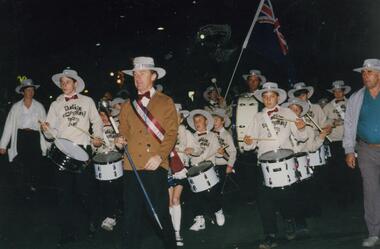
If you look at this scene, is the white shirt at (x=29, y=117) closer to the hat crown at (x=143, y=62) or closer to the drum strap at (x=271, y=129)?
the drum strap at (x=271, y=129)

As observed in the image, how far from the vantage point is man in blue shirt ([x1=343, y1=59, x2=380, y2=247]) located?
7328 millimetres

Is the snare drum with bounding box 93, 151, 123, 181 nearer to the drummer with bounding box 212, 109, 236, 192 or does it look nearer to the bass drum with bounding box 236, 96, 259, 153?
the drummer with bounding box 212, 109, 236, 192

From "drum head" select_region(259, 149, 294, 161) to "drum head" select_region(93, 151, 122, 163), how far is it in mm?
2506

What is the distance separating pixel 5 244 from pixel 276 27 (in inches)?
317

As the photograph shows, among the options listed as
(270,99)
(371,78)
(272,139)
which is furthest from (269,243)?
(371,78)

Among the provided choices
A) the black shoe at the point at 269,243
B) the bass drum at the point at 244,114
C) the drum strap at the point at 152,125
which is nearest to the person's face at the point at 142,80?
the drum strap at the point at 152,125

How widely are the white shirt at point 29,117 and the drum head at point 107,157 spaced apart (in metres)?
2.90

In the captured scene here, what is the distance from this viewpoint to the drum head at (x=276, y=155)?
297 inches

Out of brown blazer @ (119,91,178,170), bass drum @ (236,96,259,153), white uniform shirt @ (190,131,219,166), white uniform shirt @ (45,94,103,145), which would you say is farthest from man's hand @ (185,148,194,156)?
brown blazer @ (119,91,178,170)

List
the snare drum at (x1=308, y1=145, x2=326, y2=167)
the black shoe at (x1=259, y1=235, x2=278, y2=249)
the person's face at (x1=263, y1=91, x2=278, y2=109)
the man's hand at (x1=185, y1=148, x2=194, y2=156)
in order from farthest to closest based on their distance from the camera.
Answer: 1. the snare drum at (x1=308, y1=145, x2=326, y2=167)
2. the man's hand at (x1=185, y1=148, x2=194, y2=156)
3. the person's face at (x1=263, y1=91, x2=278, y2=109)
4. the black shoe at (x1=259, y1=235, x2=278, y2=249)

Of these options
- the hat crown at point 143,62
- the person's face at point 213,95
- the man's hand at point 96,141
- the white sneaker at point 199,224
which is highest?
the hat crown at point 143,62

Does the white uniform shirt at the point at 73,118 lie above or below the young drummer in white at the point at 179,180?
above

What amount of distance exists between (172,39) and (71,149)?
2124cm

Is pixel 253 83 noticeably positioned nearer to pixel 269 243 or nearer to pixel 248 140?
pixel 248 140
